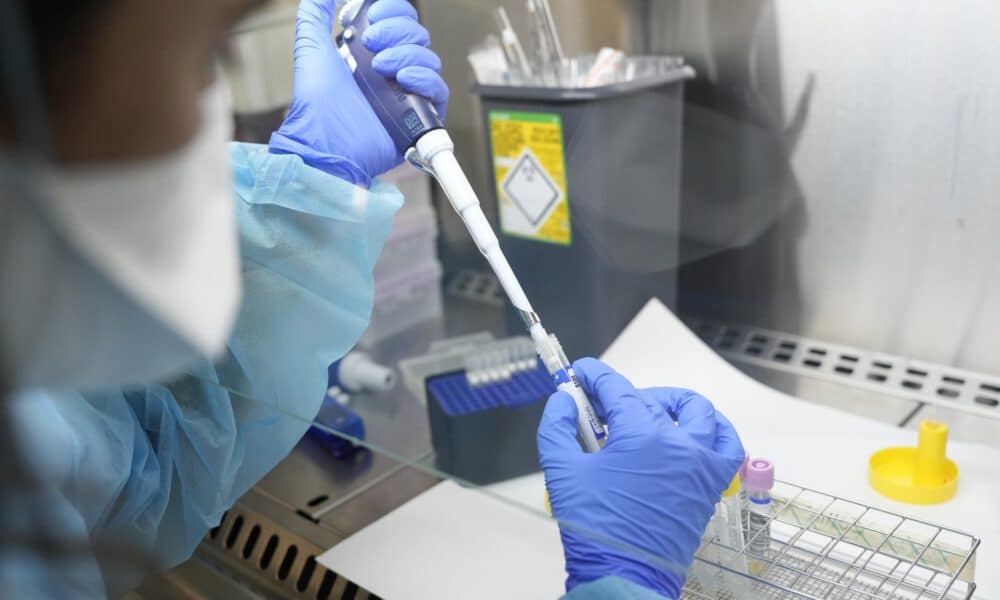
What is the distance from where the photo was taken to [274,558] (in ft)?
3.58

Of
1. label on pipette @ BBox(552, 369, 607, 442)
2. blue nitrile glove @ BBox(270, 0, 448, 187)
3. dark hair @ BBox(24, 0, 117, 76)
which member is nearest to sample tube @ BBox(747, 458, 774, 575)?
label on pipette @ BBox(552, 369, 607, 442)

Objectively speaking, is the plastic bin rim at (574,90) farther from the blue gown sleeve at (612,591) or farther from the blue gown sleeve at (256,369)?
the blue gown sleeve at (612,591)

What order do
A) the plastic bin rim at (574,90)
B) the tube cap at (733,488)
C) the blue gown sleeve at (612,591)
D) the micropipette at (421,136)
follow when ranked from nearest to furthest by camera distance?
the blue gown sleeve at (612,591)
the tube cap at (733,488)
the micropipette at (421,136)
the plastic bin rim at (574,90)

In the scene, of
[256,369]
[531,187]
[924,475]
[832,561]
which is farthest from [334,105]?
[924,475]

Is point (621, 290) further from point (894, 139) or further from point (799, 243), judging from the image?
point (894, 139)

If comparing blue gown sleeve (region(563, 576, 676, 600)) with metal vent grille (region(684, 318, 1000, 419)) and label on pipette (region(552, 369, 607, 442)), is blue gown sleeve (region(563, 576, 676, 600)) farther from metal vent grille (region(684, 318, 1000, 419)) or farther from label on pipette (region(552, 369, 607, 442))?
metal vent grille (region(684, 318, 1000, 419))

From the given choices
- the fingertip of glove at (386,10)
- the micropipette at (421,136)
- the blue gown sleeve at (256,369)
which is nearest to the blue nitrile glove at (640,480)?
the micropipette at (421,136)

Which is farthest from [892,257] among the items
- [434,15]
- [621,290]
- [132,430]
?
[132,430]

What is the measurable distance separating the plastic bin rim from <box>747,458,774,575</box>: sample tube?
0.56m

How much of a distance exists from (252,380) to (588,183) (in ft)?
1.82

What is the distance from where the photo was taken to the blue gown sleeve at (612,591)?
63 centimetres

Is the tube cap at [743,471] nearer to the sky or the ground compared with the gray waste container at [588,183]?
nearer to the ground

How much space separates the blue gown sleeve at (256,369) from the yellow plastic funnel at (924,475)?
0.62 meters

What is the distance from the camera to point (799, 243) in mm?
1353
